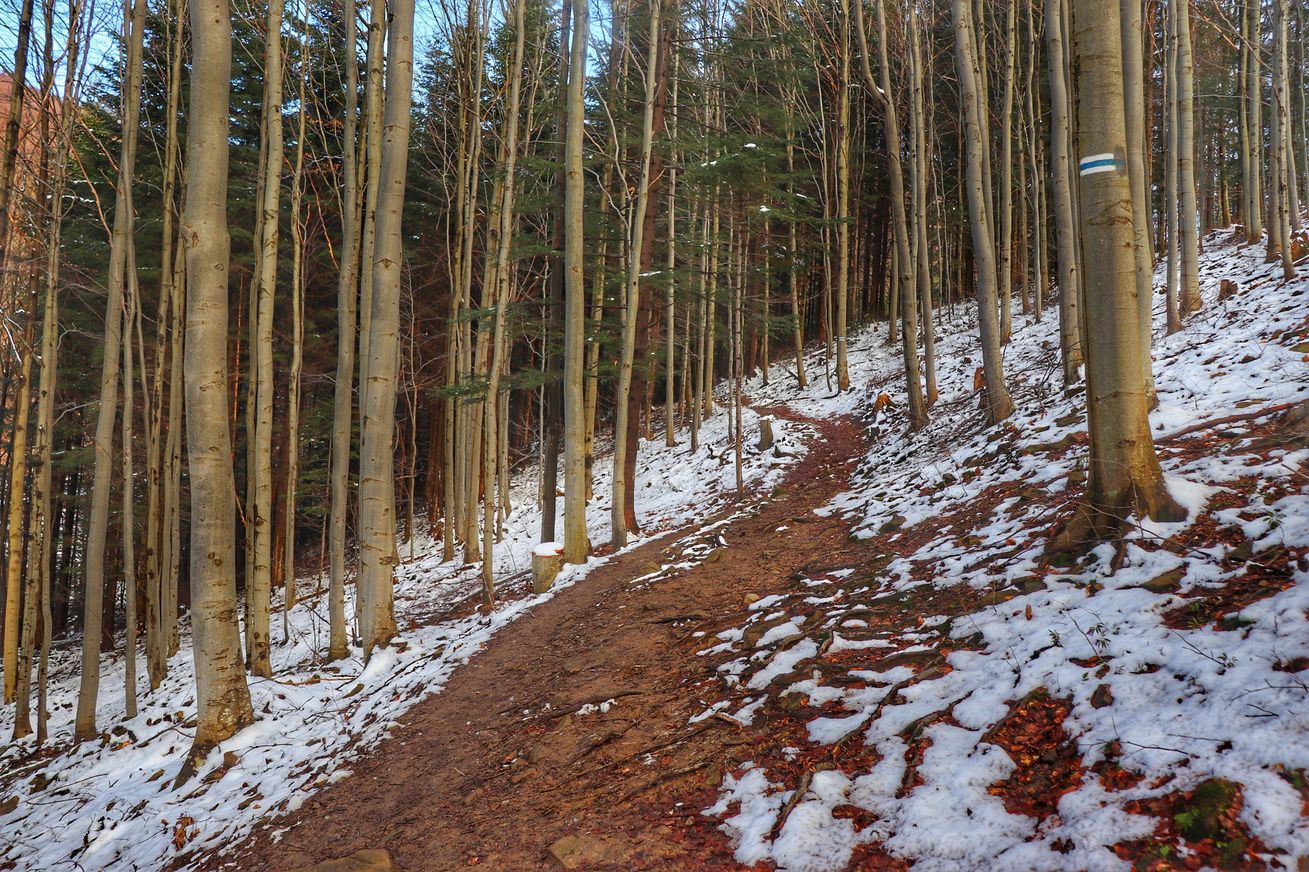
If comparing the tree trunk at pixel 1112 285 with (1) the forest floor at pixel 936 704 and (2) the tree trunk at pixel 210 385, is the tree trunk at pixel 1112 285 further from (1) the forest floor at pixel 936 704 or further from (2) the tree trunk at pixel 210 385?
(2) the tree trunk at pixel 210 385

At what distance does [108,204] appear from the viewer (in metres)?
14.0

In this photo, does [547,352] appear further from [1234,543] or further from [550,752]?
[1234,543]

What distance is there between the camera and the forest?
9.44ft

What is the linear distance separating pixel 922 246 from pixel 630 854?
44.2ft

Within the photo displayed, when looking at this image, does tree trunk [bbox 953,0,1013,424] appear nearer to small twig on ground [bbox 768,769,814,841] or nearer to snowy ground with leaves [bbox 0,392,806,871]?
snowy ground with leaves [bbox 0,392,806,871]

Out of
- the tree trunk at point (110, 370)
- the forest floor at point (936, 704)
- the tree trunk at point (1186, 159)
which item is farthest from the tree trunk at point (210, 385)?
the tree trunk at point (1186, 159)

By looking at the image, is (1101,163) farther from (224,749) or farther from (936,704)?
(224,749)

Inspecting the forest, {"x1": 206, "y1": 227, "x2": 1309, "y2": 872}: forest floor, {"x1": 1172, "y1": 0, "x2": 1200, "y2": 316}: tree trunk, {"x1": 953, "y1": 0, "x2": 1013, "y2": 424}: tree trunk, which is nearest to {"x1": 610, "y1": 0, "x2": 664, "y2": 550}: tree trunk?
the forest

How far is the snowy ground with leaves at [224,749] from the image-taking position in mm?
5082

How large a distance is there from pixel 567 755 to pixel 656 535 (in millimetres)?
7282

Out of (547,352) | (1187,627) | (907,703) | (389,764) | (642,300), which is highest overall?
(642,300)

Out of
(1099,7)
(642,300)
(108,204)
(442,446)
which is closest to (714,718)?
(1099,7)

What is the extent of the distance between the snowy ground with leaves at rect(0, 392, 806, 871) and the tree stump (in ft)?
0.60

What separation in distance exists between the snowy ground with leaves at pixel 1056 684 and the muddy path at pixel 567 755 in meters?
0.30
